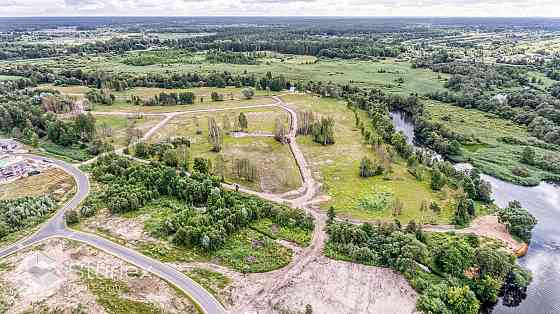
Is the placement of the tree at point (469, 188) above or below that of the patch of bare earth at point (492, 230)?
above

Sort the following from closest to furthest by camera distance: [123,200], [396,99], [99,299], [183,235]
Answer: [99,299] < [183,235] < [123,200] < [396,99]

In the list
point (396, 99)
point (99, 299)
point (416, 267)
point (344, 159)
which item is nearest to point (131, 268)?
point (99, 299)

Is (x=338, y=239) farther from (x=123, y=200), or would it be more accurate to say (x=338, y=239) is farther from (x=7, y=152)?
(x=7, y=152)

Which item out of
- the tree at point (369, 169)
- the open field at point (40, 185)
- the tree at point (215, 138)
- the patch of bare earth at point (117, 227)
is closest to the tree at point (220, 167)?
the tree at point (215, 138)

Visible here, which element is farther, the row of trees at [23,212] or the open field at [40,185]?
the open field at [40,185]

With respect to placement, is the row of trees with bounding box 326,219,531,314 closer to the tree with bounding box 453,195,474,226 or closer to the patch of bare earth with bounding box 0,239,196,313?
the tree with bounding box 453,195,474,226

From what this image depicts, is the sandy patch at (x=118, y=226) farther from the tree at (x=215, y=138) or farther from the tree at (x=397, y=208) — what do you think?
the tree at (x=397, y=208)
